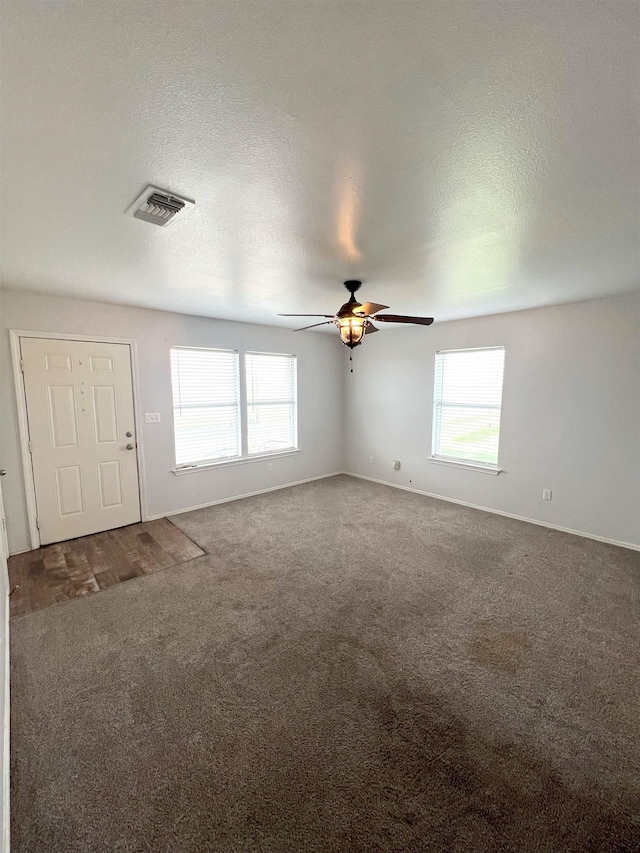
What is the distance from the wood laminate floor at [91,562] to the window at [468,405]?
11.8 ft

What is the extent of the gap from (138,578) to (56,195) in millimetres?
2779

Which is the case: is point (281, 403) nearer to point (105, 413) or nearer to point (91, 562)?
point (105, 413)

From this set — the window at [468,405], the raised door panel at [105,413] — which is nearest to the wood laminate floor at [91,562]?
the raised door panel at [105,413]

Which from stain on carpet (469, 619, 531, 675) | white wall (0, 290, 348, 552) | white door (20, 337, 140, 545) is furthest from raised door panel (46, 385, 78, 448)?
stain on carpet (469, 619, 531, 675)

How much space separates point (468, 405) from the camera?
4.71 m

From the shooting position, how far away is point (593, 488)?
3.70 meters

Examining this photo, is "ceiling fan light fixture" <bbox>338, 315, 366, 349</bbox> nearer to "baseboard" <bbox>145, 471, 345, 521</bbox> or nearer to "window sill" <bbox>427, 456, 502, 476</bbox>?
"window sill" <bbox>427, 456, 502, 476</bbox>

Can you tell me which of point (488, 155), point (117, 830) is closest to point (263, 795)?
point (117, 830)

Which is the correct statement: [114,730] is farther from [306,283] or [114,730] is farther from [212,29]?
[306,283]

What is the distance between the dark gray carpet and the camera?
1.30 m

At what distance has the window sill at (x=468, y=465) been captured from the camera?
177 inches

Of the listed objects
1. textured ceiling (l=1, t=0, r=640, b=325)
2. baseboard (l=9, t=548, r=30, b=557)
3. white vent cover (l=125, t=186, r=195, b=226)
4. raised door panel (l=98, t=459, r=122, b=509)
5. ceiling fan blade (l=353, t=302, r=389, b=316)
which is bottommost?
baseboard (l=9, t=548, r=30, b=557)

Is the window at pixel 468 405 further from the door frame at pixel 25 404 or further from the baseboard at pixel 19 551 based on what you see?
the baseboard at pixel 19 551

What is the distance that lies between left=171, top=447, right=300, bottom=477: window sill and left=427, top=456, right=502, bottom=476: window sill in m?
2.21
